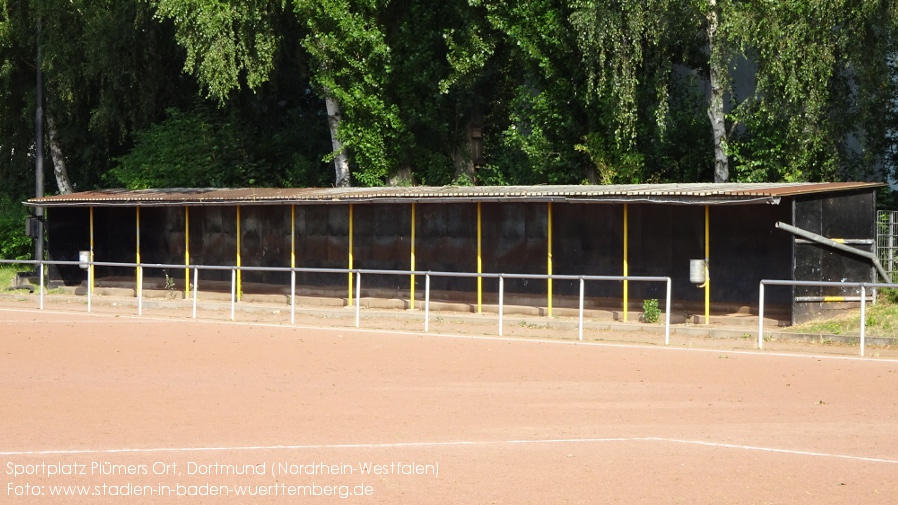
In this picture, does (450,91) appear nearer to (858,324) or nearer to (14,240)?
(14,240)

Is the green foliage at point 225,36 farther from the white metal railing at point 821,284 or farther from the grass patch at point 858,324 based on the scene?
the white metal railing at point 821,284

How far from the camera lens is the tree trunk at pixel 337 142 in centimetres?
3659

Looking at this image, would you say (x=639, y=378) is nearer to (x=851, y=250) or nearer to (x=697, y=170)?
(x=851, y=250)

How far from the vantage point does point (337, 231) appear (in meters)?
26.9

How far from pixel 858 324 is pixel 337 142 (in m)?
20.9

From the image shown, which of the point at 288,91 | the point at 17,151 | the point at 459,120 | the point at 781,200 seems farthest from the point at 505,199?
the point at 17,151

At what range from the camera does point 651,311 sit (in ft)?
70.7

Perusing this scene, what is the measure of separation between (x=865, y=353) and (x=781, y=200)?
13.4 feet

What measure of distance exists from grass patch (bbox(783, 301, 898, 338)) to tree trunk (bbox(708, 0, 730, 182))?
7630mm

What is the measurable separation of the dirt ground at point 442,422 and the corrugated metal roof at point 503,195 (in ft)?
9.58

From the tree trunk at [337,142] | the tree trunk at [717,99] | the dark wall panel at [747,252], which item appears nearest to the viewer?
the dark wall panel at [747,252]

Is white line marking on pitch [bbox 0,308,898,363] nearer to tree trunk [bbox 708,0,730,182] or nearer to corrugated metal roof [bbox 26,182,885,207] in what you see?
corrugated metal roof [bbox 26,182,885,207]

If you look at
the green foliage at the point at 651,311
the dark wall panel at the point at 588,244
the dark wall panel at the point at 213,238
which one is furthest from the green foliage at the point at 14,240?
the green foliage at the point at 651,311

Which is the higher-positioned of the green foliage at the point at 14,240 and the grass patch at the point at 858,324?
the green foliage at the point at 14,240
